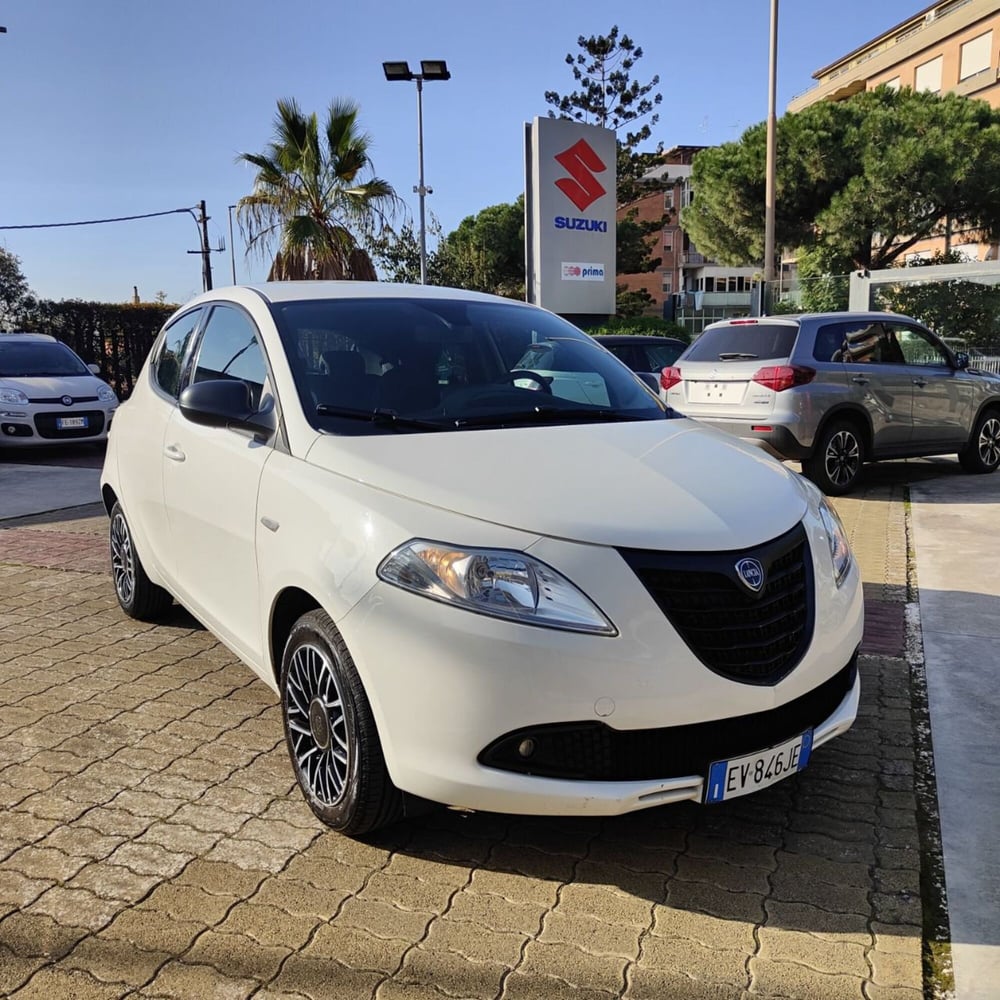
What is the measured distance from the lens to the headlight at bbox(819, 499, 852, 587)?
3057 millimetres

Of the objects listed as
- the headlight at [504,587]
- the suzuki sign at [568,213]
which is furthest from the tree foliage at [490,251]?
the headlight at [504,587]

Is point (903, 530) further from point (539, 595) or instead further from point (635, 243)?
point (635, 243)

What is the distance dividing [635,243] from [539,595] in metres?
40.9

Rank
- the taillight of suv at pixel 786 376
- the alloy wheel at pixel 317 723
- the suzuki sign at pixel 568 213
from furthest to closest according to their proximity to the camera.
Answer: the suzuki sign at pixel 568 213 < the taillight of suv at pixel 786 376 < the alloy wheel at pixel 317 723

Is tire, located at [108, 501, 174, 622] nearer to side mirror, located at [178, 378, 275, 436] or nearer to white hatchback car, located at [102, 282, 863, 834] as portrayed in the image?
white hatchback car, located at [102, 282, 863, 834]

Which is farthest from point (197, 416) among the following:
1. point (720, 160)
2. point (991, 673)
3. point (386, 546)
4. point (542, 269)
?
point (720, 160)

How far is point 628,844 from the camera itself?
297cm

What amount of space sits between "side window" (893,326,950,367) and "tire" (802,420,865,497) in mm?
1132

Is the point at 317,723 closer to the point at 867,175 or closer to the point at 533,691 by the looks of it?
the point at 533,691

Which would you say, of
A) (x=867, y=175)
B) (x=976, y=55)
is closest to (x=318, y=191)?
(x=867, y=175)

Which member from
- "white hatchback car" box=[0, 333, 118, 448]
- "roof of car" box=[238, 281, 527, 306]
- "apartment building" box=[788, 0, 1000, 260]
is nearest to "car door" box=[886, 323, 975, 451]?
"roof of car" box=[238, 281, 527, 306]

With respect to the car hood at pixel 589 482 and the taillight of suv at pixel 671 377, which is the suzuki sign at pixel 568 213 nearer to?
the taillight of suv at pixel 671 377

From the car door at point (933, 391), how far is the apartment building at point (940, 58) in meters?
31.9

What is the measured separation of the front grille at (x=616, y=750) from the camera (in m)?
2.50
